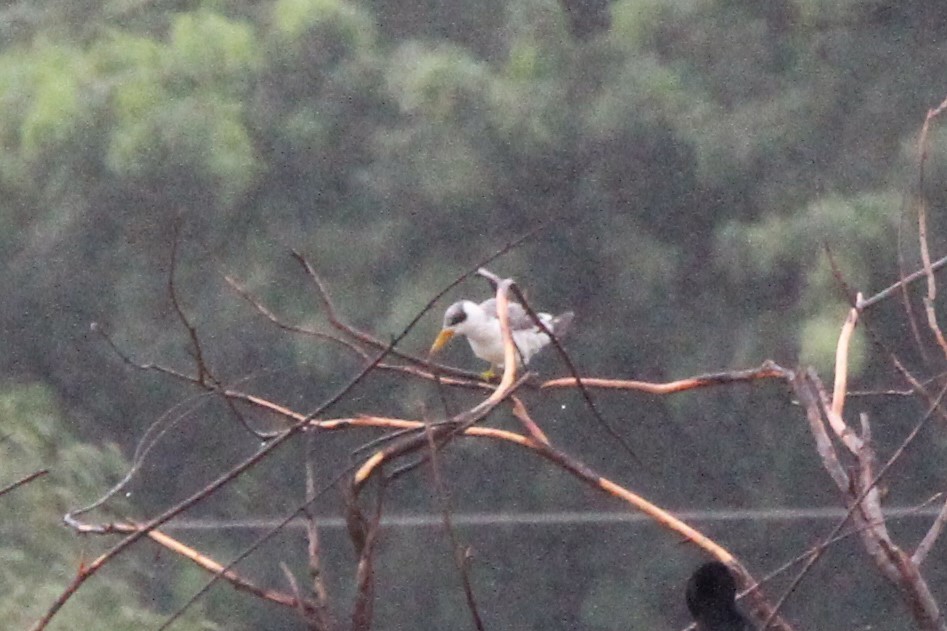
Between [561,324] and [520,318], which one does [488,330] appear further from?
[561,324]

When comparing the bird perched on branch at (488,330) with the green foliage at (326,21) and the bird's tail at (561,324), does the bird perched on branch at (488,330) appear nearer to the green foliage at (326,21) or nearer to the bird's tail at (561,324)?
the bird's tail at (561,324)

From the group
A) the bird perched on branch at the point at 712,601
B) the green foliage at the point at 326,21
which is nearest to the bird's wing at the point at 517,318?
the green foliage at the point at 326,21

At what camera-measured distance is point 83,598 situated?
1.73 m

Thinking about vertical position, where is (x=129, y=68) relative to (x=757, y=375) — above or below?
above

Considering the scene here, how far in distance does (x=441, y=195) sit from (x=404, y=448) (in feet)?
5.83

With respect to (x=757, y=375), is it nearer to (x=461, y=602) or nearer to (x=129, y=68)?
(x=461, y=602)

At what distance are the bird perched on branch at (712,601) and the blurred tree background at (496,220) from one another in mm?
1534

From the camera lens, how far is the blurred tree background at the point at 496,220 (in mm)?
2127

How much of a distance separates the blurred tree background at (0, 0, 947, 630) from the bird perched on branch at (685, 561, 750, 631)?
1.53 meters

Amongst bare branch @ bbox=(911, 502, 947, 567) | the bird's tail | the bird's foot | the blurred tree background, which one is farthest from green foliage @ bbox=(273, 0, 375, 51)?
bare branch @ bbox=(911, 502, 947, 567)

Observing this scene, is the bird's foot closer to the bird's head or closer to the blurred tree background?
the bird's head

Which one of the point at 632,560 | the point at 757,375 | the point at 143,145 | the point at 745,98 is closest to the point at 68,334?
the point at 143,145

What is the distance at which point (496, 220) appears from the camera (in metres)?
2.27

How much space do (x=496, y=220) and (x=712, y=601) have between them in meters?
1.75
